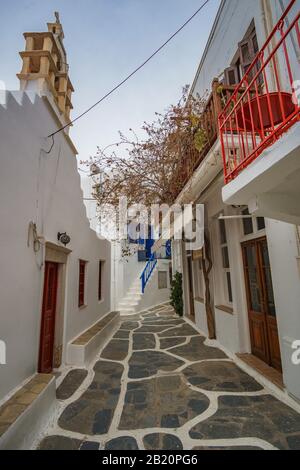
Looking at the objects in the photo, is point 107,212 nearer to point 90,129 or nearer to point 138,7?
point 90,129

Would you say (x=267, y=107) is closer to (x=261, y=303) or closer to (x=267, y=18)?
(x=267, y=18)

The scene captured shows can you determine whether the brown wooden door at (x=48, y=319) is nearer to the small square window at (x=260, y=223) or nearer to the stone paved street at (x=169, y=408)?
the stone paved street at (x=169, y=408)

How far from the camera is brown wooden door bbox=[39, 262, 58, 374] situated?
13.8 ft

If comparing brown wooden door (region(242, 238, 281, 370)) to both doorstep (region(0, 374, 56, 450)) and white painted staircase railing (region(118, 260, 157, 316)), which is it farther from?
white painted staircase railing (region(118, 260, 157, 316))

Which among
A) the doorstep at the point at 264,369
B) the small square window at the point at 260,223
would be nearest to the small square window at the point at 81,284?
the doorstep at the point at 264,369

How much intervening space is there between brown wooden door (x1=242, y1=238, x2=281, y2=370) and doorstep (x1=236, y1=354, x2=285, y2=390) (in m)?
0.11

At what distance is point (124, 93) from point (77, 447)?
5.78 meters

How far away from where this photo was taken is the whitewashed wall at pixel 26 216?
9.78 ft

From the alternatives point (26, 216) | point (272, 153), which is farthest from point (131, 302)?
point (272, 153)

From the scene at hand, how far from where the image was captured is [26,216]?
3521 mm

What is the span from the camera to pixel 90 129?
527 cm

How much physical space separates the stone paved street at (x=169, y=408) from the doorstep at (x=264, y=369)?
0.68 ft

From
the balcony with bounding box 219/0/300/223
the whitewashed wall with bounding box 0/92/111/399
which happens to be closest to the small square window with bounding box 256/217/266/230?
the balcony with bounding box 219/0/300/223

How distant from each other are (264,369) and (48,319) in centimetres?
425
